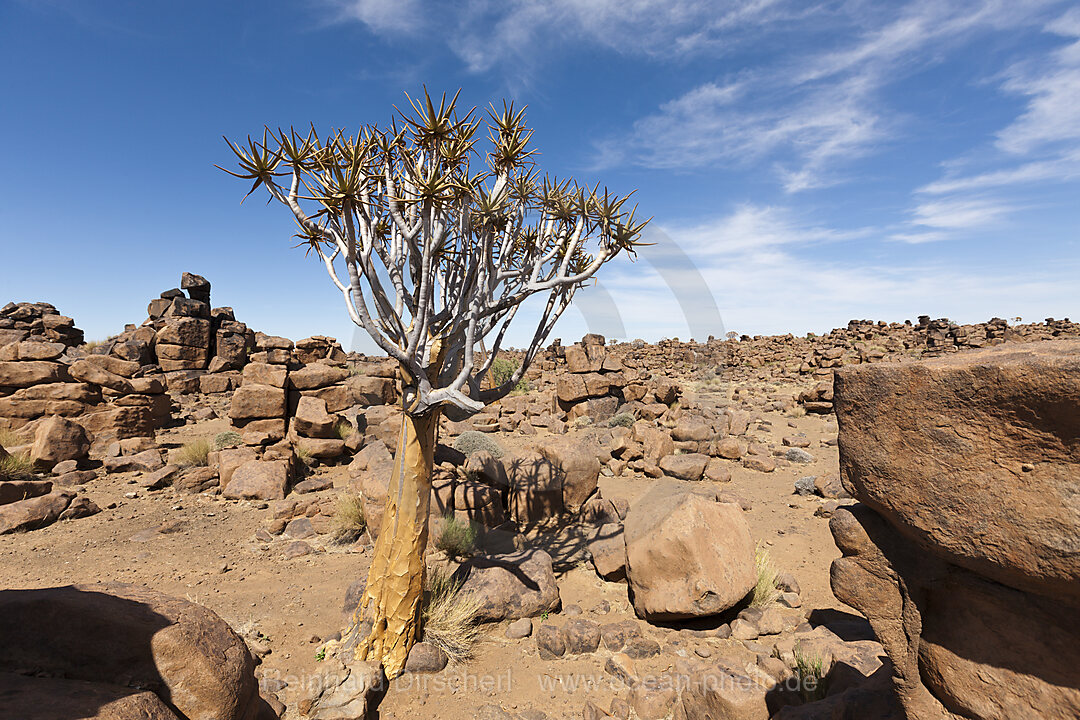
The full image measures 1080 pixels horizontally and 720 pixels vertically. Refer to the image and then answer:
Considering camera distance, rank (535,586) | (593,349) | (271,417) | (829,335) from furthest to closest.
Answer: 1. (829,335)
2. (593,349)
3. (271,417)
4. (535,586)

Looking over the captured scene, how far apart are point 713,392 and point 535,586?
19.9 meters

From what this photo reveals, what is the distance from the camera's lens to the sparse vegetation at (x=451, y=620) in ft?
15.0

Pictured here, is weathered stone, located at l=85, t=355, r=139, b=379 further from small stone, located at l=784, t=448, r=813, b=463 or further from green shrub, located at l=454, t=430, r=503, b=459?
small stone, located at l=784, t=448, r=813, b=463

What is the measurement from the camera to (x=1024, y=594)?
6.10 feet

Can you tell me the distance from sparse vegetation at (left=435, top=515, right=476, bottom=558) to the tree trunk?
1.96 metres

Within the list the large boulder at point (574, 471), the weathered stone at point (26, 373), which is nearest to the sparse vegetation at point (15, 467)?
the weathered stone at point (26, 373)

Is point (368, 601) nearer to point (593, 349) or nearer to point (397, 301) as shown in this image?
point (397, 301)

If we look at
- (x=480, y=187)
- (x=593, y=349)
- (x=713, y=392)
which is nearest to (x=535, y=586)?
(x=480, y=187)

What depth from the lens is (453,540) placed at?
21.0ft

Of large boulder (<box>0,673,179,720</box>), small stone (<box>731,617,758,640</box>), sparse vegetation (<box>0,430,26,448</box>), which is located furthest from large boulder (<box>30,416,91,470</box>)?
small stone (<box>731,617,758,640</box>)

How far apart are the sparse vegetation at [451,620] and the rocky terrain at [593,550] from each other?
0.05 m

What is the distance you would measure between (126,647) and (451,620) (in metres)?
2.72

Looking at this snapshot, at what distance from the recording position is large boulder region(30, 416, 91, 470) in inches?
393

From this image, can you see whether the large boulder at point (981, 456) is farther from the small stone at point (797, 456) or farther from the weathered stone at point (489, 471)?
the small stone at point (797, 456)
